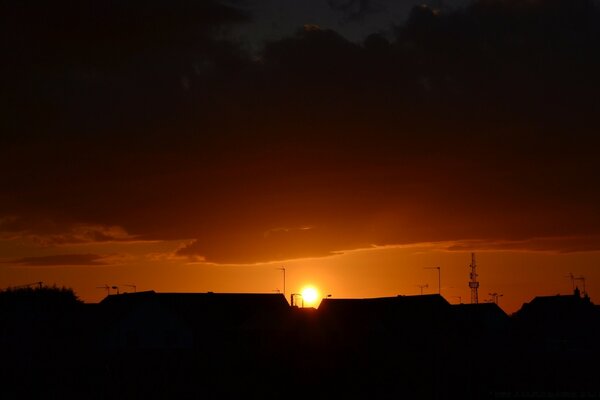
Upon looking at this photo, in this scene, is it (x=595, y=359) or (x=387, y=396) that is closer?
(x=387, y=396)

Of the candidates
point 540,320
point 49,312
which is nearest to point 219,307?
point 49,312

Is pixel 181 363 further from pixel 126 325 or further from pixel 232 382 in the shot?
pixel 126 325

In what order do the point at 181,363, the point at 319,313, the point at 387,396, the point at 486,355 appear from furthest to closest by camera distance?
the point at 319,313, the point at 486,355, the point at 181,363, the point at 387,396

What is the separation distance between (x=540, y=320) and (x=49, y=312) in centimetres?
4337

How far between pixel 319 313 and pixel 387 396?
32.1 metres

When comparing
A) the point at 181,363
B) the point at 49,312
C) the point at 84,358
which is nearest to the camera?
the point at 181,363

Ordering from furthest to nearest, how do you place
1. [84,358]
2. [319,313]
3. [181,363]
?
[319,313] → [84,358] → [181,363]

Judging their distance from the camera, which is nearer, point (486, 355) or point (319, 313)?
point (486, 355)

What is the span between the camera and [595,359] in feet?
195

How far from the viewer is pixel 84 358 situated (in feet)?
177

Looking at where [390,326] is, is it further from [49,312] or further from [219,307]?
[49,312]

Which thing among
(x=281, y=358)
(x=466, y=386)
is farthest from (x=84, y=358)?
(x=466, y=386)

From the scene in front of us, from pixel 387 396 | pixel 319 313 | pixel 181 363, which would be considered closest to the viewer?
pixel 387 396

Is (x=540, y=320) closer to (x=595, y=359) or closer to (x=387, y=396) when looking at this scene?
(x=595, y=359)
